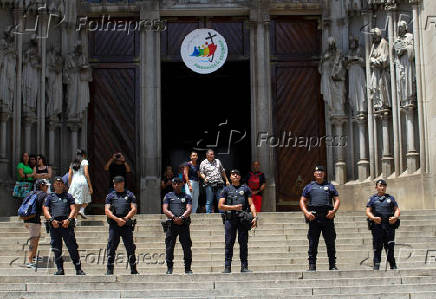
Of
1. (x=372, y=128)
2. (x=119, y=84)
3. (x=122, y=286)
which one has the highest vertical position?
(x=119, y=84)

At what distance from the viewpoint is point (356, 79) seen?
711 inches

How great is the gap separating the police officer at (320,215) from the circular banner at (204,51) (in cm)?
826

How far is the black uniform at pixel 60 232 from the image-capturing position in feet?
35.4

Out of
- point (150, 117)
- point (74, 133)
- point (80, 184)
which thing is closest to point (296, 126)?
point (150, 117)

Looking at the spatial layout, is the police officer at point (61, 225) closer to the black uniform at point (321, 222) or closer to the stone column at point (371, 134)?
the black uniform at point (321, 222)

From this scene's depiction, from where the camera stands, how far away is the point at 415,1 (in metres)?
15.6

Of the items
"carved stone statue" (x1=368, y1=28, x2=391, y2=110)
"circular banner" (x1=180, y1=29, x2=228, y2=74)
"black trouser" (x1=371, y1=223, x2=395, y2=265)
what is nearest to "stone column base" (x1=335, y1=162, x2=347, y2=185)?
"carved stone statue" (x1=368, y1=28, x2=391, y2=110)

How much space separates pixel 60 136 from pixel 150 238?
19.7 ft

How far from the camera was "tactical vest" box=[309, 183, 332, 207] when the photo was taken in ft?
36.2

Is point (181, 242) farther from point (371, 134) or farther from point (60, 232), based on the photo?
point (371, 134)

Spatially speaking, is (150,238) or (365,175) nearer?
(150,238)

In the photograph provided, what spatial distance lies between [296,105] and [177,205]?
869 cm

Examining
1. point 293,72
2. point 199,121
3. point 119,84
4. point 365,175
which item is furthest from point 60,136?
point 365,175

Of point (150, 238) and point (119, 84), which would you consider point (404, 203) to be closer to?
point (150, 238)
